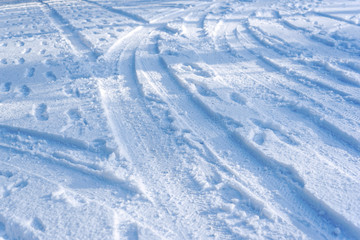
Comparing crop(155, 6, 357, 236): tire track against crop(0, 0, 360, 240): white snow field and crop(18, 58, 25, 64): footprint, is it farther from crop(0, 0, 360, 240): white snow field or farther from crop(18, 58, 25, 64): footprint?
crop(18, 58, 25, 64): footprint

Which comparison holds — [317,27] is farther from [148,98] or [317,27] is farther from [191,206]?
[191,206]

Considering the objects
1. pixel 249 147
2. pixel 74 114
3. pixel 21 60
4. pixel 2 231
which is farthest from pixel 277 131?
pixel 21 60

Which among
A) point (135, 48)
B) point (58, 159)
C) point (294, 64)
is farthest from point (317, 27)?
point (58, 159)

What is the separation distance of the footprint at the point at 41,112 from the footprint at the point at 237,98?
2101mm

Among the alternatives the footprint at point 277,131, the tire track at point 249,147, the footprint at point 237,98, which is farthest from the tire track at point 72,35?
the footprint at point 277,131

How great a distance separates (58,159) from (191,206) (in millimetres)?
1286

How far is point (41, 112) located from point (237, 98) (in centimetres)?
224

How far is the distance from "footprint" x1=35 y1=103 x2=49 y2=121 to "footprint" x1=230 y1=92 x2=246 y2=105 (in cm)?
210

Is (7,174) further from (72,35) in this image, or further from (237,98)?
(72,35)

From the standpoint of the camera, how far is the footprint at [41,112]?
3.17 m

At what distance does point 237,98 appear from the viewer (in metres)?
3.45

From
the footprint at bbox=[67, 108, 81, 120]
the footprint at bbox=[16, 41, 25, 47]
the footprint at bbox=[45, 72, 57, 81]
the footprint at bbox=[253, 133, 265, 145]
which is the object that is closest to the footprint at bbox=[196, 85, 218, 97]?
the footprint at bbox=[253, 133, 265, 145]

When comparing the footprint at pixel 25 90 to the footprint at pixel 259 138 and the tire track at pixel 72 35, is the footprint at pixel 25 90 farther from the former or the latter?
the footprint at pixel 259 138

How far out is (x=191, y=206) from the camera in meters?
2.25
